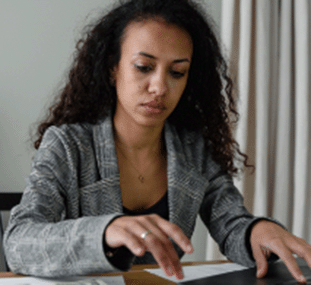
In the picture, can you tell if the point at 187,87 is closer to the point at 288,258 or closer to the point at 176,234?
the point at 288,258

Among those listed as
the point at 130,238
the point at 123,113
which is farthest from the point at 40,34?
the point at 130,238

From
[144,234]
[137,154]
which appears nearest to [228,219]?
[137,154]

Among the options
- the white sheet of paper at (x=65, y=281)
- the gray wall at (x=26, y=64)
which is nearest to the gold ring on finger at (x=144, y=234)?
the white sheet of paper at (x=65, y=281)

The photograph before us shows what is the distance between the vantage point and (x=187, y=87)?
1292mm

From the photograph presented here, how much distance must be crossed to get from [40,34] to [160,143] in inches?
36.9

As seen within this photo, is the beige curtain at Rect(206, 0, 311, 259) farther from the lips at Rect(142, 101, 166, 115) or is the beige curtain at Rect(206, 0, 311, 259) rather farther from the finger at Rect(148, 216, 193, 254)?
the finger at Rect(148, 216, 193, 254)

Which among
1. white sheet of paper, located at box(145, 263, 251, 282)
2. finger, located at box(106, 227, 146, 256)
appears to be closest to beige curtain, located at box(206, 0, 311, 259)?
white sheet of paper, located at box(145, 263, 251, 282)

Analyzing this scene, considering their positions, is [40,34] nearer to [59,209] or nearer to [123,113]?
[123,113]

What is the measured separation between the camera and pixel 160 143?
4.14ft

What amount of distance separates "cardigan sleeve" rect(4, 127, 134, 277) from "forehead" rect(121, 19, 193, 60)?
30 centimetres

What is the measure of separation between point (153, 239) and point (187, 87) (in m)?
0.76

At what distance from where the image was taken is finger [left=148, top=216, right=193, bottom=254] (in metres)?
0.61

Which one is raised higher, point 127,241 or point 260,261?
point 127,241

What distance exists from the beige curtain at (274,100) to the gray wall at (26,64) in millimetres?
772
